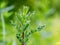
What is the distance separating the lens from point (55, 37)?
3.29ft

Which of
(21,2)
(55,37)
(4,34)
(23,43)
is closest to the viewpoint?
(23,43)

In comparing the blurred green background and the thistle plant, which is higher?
the blurred green background

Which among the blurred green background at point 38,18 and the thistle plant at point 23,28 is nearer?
the thistle plant at point 23,28

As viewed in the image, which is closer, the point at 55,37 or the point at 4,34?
the point at 4,34

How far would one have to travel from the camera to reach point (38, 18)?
3.40 ft

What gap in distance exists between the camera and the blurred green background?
36.5 inches

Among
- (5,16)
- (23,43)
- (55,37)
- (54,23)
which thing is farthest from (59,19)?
(23,43)

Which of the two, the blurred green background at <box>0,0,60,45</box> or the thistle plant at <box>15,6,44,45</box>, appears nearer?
the thistle plant at <box>15,6,44,45</box>

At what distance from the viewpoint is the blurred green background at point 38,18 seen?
926 mm

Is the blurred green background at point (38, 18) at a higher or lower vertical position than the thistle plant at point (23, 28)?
higher

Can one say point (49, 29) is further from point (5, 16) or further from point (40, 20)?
point (5, 16)

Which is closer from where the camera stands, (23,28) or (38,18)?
(23,28)

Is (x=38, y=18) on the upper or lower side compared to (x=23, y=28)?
upper

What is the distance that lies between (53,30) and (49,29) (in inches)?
1.3
